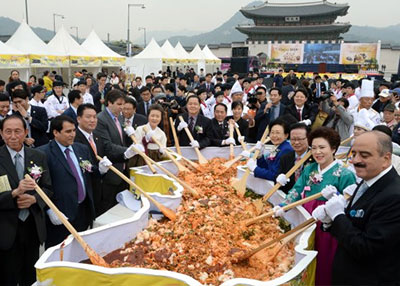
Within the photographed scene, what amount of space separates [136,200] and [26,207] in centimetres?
137

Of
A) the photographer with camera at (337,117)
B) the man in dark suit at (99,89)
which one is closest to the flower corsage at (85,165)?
the photographer with camera at (337,117)

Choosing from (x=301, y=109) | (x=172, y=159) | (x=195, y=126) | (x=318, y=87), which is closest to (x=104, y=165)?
(x=172, y=159)

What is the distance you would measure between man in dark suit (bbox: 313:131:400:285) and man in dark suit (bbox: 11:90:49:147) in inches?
157

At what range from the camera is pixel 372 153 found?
178 cm

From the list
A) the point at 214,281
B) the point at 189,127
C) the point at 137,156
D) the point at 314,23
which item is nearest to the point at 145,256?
the point at 214,281

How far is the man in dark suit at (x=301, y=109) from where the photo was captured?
18.6ft

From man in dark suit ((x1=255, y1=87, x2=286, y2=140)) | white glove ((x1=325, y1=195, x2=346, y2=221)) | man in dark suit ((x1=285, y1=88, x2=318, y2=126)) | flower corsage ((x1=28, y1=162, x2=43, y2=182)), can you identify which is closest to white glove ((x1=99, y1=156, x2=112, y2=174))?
flower corsage ((x1=28, y1=162, x2=43, y2=182))

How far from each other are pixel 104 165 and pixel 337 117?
3.64 meters

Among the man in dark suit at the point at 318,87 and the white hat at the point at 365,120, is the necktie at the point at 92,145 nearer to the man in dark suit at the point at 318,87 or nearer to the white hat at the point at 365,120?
the white hat at the point at 365,120

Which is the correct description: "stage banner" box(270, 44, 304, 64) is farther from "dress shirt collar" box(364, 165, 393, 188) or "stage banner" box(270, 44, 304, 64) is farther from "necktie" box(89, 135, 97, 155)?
"dress shirt collar" box(364, 165, 393, 188)

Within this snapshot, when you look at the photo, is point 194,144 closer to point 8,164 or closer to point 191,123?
point 191,123

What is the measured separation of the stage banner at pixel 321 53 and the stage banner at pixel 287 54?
1.77 ft

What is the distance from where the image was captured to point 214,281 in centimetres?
232

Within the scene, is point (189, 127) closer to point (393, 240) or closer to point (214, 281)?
point (214, 281)
